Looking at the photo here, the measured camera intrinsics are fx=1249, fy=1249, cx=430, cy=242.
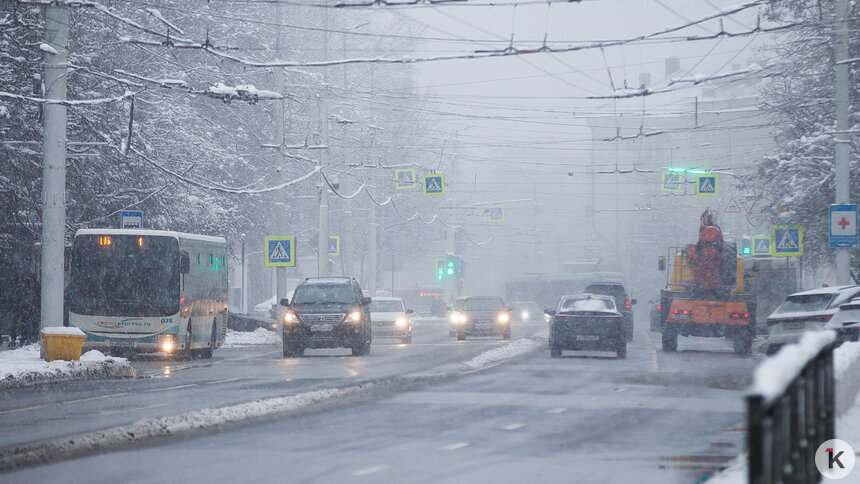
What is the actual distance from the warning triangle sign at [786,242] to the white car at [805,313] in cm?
628

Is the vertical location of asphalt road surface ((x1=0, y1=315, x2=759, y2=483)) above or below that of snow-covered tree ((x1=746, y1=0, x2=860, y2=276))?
below

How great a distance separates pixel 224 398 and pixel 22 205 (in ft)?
51.6

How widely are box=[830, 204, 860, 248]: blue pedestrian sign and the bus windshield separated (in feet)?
49.6

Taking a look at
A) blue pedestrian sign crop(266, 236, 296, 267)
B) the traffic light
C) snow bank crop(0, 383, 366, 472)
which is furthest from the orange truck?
the traffic light

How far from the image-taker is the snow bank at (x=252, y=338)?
40.1 m

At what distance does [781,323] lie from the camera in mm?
26109

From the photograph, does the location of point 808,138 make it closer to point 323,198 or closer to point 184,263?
point 323,198

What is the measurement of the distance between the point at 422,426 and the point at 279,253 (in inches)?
983

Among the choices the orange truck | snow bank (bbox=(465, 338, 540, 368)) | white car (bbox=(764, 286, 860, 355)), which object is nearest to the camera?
white car (bbox=(764, 286, 860, 355))

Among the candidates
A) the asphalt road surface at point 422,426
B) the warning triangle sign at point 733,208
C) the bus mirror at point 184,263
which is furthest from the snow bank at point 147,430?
the warning triangle sign at point 733,208

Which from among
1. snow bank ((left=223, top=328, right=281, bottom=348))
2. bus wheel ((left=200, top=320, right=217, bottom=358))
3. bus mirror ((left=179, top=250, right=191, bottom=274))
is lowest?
snow bank ((left=223, top=328, right=281, bottom=348))

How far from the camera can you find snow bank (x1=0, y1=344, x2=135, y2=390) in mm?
20891

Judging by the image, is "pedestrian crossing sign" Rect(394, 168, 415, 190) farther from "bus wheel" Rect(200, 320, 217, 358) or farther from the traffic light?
"bus wheel" Rect(200, 320, 217, 358)

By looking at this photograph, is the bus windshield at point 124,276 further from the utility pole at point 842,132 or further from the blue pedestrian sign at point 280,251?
the utility pole at point 842,132
